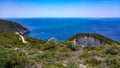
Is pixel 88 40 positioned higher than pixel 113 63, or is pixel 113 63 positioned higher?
pixel 113 63

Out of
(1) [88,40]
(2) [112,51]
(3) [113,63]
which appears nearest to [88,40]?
(1) [88,40]

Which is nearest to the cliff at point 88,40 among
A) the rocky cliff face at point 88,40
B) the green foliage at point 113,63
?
the rocky cliff face at point 88,40

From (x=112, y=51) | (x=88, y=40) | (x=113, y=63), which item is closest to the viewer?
(x=113, y=63)

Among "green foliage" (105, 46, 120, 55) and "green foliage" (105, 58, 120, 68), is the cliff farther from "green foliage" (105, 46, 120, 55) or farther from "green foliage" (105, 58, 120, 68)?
"green foliage" (105, 58, 120, 68)

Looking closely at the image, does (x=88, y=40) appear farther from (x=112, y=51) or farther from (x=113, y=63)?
(x=113, y=63)

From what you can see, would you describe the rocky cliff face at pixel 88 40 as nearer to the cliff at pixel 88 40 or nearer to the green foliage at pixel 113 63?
the cliff at pixel 88 40

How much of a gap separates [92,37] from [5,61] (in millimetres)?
32966

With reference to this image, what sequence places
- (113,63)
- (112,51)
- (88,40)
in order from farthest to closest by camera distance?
(88,40)
(112,51)
(113,63)

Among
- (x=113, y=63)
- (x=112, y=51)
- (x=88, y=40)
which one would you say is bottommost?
Result: (x=88, y=40)

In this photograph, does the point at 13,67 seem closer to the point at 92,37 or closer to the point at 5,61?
the point at 5,61

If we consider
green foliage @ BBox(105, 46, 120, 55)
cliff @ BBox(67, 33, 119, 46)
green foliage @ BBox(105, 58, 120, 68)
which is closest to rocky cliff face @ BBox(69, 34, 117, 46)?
cliff @ BBox(67, 33, 119, 46)

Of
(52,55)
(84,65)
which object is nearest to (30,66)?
(84,65)

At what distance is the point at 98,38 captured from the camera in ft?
138

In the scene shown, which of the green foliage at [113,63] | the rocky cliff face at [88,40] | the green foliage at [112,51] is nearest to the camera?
the green foliage at [113,63]
